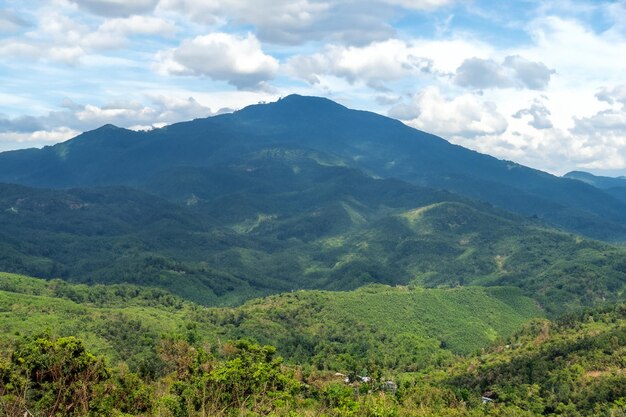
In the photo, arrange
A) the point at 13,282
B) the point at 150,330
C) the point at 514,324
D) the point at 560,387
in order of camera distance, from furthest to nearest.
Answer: the point at 514,324, the point at 13,282, the point at 150,330, the point at 560,387

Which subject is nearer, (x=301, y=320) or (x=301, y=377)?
(x=301, y=377)

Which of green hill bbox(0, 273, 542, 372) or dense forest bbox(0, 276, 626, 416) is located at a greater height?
dense forest bbox(0, 276, 626, 416)

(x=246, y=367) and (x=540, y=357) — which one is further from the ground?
(x=246, y=367)

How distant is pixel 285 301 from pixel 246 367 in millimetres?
107687

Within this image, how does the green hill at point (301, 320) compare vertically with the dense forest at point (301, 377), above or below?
below

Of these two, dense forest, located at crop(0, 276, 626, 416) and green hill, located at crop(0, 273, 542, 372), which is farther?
green hill, located at crop(0, 273, 542, 372)

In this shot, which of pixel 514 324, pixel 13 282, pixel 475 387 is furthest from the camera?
pixel 514 324

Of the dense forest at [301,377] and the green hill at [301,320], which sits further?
the green hill at [301,320]

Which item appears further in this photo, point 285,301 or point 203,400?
point 285,301

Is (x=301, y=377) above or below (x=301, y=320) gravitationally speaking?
above

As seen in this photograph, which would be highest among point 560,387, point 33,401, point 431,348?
point 33,401

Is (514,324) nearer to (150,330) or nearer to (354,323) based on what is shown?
(354,323)

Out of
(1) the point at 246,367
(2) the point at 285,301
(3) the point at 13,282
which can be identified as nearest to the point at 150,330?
(2) the point at 285,301

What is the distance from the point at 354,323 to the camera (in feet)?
497
